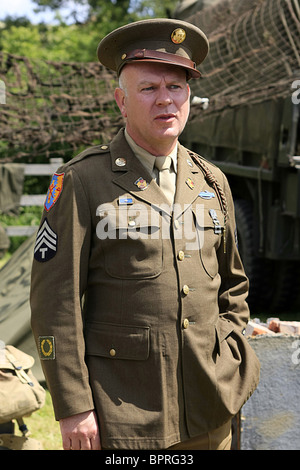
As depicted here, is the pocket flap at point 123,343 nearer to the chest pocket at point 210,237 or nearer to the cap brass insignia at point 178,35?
the chest pocket at point 210,237

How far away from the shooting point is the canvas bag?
10.6 feet

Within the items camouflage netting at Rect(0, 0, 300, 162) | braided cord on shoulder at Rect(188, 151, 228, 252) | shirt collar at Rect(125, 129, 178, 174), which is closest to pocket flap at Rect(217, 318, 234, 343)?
braided cord on shoulder at Rect(188, 151, 228, 252)

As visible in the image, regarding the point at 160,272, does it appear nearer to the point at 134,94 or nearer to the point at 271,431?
the point at 134,94

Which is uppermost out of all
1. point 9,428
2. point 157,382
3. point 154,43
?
point 154,43

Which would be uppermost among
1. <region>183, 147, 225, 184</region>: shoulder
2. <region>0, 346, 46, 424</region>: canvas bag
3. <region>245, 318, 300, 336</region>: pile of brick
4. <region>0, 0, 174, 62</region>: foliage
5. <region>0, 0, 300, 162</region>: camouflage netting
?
<region>0, 0, 174, 62</region>: foliage

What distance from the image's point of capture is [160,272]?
7.17ft

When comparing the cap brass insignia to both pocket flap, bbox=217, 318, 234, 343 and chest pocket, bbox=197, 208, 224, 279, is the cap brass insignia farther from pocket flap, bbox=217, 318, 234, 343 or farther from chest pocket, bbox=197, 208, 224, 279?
pocket flap, bbox=217, 318, 234, 343

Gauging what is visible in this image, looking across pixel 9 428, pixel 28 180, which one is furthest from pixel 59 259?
pixel 28 180

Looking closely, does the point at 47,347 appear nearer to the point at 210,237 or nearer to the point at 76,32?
the point at 210,237

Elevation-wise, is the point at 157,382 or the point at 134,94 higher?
the point at 134,94

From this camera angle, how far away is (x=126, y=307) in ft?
7.07

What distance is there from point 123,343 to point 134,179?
1.60ft

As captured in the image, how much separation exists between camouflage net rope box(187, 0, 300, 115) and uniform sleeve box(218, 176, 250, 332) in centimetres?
393

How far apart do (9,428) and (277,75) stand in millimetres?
4484
